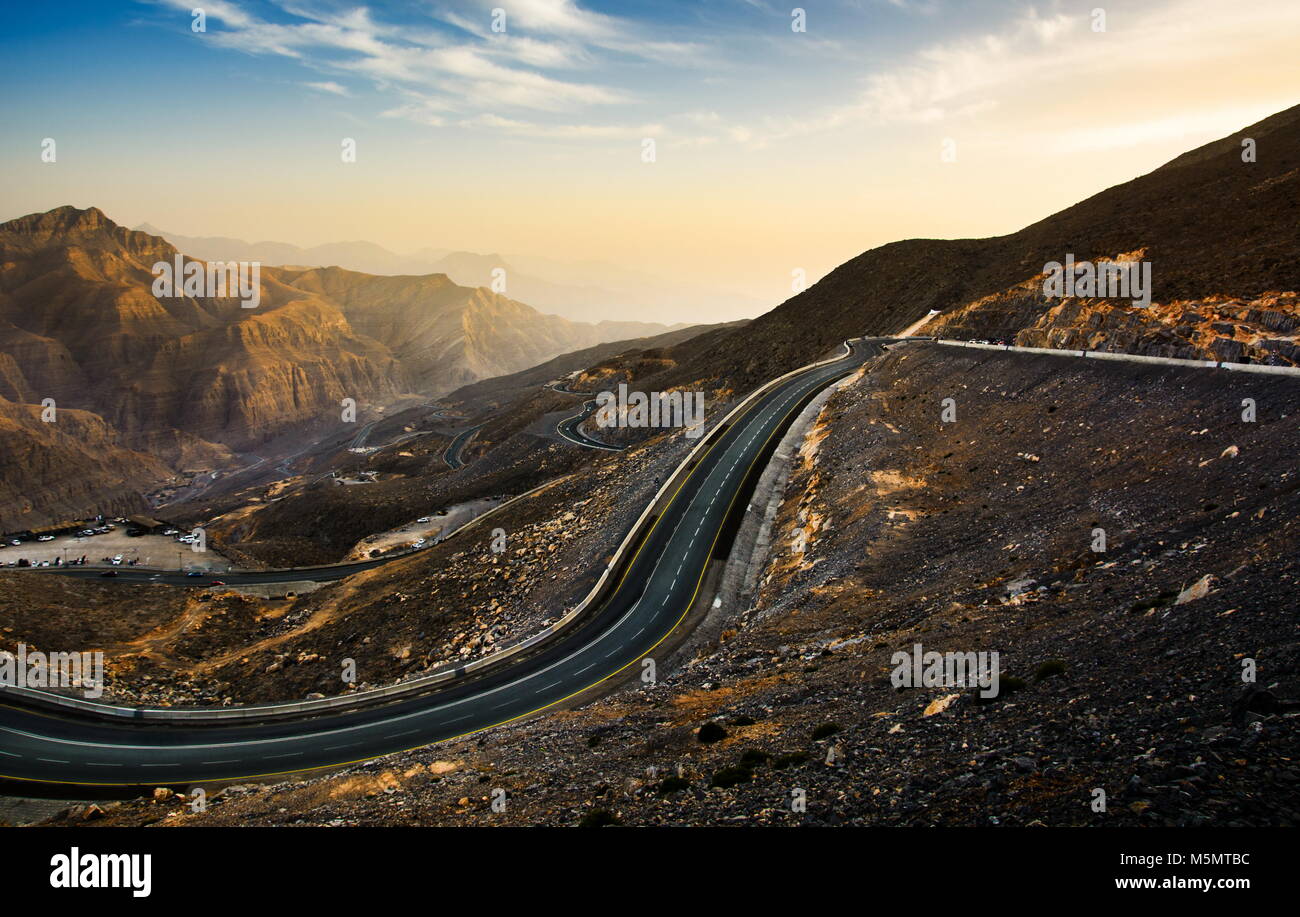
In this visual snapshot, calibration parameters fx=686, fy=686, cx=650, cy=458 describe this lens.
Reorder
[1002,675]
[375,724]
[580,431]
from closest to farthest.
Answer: [1002,675], [375,724], [580,431]

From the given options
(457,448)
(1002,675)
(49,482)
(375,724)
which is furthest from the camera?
(49,482)

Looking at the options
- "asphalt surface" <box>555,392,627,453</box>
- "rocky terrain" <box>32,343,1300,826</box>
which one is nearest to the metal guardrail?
"rocky terrain" <box>32,343,1300,826</box>

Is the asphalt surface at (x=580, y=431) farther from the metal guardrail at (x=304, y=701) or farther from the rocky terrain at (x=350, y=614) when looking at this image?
the metal guardrail at (x=304, y=701)

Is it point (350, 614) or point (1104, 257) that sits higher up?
point (1104, 257)

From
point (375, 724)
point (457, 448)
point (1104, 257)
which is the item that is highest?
point (1104, 257)

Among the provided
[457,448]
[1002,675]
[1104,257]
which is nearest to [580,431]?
[457,448]

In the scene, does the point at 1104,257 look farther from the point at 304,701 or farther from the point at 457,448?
the point at 457,448

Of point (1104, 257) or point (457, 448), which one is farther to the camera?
point (457, 448)

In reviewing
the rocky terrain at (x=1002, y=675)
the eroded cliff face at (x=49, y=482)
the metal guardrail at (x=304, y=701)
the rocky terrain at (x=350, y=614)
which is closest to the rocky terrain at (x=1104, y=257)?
the rocky terrain at (x=1002, y=675)
